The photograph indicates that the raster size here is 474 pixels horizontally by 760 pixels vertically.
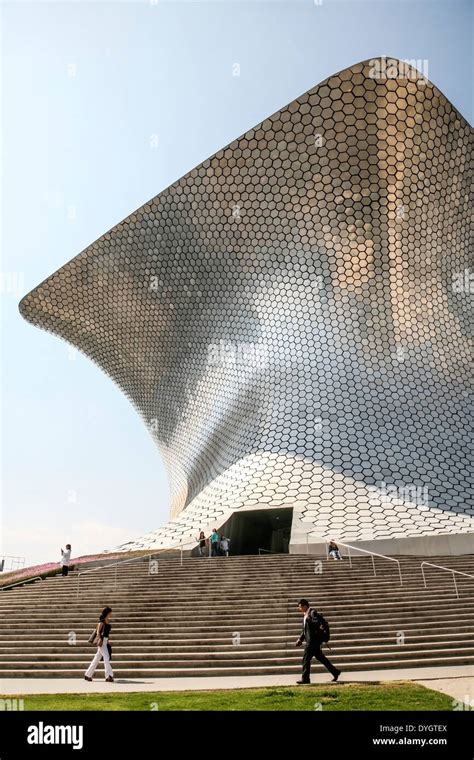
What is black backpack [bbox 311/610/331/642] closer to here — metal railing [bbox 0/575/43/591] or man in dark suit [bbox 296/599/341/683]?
man in dark suit [bbox 296/599/341/683]

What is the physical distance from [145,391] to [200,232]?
7.71 m

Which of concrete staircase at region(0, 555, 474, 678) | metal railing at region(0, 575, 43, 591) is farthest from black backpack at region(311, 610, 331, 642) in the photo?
metal railing at region(0, 575, 43, 591)

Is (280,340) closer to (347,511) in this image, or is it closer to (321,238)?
(321,238)

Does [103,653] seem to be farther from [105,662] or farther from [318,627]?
[318,627]

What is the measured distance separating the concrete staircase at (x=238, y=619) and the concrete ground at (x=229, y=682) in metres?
0.23

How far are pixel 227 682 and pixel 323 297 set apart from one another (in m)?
14.6

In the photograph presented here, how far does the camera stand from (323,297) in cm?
1900

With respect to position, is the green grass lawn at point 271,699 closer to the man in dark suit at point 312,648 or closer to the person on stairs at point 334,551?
the man in dark suit at point 312,648

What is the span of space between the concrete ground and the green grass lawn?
0.35m

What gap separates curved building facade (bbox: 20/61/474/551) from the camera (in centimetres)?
1653

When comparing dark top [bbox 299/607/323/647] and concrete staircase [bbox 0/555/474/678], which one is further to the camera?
concrete staircase [bbox 0/555/474/678]

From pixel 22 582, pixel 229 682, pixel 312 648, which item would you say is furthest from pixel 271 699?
pixel 22 582

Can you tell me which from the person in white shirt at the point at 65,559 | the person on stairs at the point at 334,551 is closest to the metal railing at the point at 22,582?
the person in white shirt at the point at 65,559
